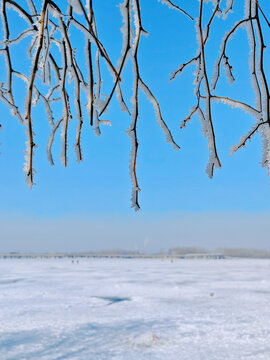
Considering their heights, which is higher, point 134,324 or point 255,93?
point 255,93

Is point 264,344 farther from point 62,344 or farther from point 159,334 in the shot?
point 62,344

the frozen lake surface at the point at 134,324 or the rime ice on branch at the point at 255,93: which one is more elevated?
the rime ice on branch at the point at 255,93

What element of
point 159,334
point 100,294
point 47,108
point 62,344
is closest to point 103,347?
point 62,344

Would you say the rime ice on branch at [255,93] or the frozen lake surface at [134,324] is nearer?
the rime ice on branch at [255,93]

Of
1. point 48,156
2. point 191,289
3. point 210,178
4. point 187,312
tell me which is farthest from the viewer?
point 191,289

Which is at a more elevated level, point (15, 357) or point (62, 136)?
point (62, 136)

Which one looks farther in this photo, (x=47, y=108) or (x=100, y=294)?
(x=100, y=294)

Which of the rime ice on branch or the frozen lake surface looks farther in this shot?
the frozen lake surface

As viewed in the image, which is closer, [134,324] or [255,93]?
[255,93]

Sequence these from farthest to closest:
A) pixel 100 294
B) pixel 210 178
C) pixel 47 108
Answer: pixel 100 294 → pixel 47 108 → pixel 210 178

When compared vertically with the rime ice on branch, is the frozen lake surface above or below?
below

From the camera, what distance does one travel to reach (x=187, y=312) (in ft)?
35.6

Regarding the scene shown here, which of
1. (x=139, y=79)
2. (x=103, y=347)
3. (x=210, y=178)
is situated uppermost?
(x=139, y=79)

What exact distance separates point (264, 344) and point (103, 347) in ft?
10.8
